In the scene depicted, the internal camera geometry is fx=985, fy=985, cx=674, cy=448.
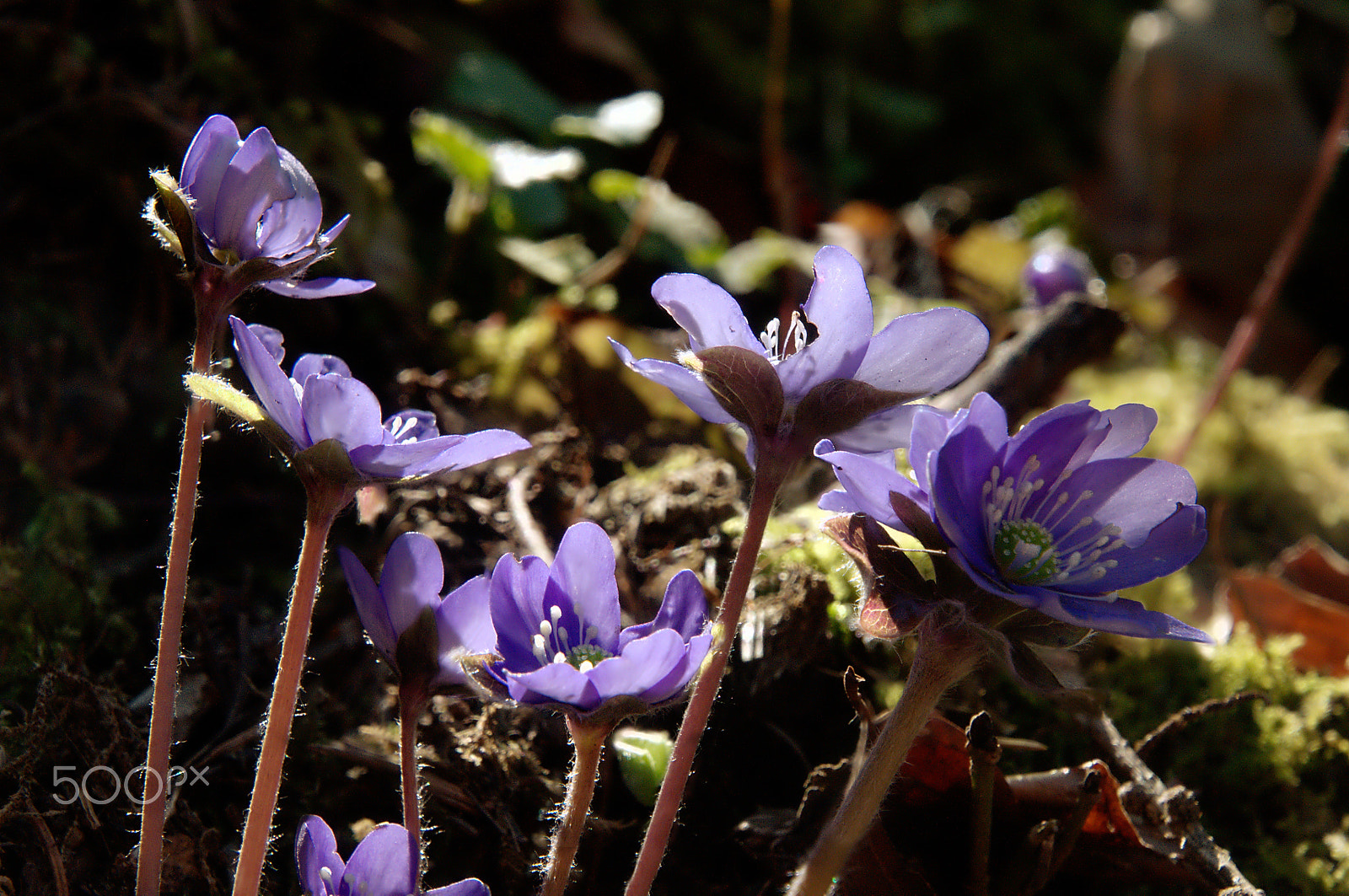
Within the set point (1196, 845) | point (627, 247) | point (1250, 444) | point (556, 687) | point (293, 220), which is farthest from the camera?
point (1250, 444)

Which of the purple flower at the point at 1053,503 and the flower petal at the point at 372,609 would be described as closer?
the purple flower at the point at 1053,503

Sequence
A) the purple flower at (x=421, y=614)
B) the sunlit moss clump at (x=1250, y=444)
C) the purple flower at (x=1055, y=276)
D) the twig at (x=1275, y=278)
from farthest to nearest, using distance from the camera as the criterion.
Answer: the sunlit moss clump at (x=1250, y=444) → the twig at (x=1275, y=278) → the purple flower at (x=1055, y=276) → the purple flower at (x=421, y=614)

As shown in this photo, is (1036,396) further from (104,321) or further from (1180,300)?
(1180,300)

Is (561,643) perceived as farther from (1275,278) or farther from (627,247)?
(1275,278)

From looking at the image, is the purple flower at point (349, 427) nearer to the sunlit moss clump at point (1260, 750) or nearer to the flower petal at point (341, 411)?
the flower petal at point (341, 411)

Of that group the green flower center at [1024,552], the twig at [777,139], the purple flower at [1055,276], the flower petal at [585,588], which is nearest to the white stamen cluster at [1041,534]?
the green flower center at [1024,552]

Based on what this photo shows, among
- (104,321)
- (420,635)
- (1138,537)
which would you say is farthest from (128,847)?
(104,321)

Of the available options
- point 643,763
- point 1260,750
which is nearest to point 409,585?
point 643,763
